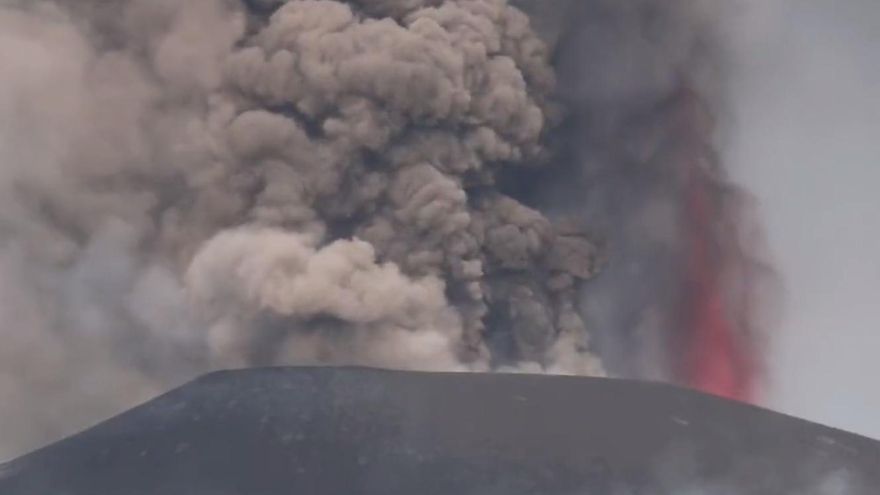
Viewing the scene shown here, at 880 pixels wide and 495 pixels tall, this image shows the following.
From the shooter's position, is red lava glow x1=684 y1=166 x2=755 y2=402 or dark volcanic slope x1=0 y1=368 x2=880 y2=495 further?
red lava glow x1=684 y1=166 x2=755 y2=402

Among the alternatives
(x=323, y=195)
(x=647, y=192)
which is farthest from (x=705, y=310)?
Result: (x=323, y=195)

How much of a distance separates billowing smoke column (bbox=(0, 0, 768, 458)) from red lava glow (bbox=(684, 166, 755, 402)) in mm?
961

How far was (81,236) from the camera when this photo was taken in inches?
787

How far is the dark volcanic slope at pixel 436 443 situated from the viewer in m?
18.8

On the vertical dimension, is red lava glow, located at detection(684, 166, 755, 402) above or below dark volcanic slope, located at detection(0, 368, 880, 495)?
above

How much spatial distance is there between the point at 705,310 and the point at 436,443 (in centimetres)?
440

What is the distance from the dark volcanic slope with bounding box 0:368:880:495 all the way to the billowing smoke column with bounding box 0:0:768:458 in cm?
49

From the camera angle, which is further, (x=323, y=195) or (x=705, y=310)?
(x=705, y=310)

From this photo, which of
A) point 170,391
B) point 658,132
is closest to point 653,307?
point 658,132

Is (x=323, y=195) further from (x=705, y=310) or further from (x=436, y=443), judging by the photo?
(x=705, y=310)

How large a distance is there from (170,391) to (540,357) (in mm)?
3698

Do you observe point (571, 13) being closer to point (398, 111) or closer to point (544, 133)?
point (544, 133)

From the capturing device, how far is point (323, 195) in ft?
62.6

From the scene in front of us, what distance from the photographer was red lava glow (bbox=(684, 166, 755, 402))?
2230cm
